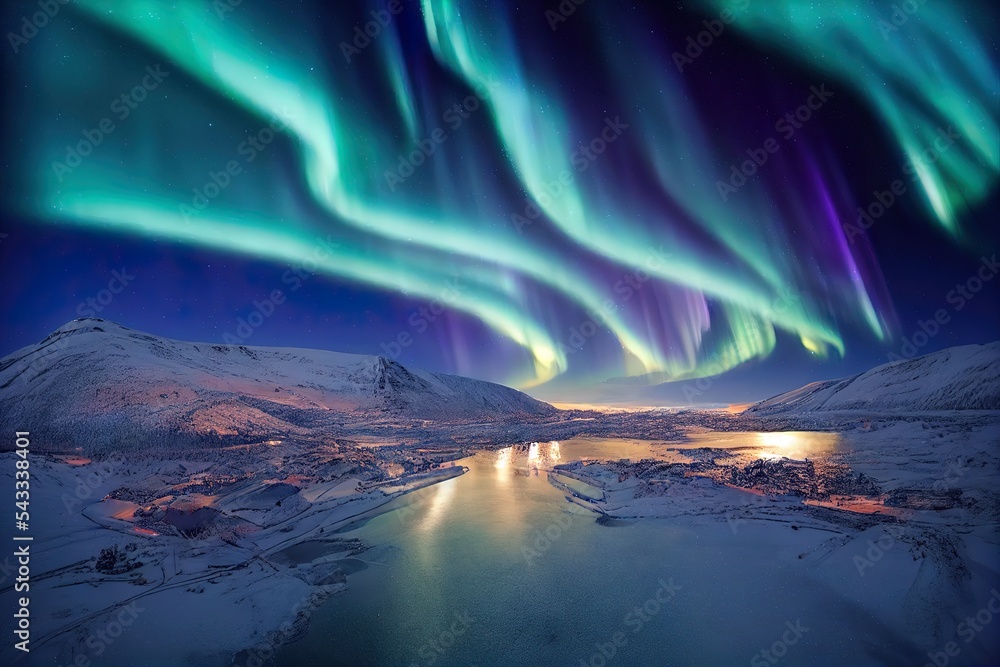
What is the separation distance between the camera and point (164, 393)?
89.5 ft

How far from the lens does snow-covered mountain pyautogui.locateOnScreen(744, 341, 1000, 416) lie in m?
43.4

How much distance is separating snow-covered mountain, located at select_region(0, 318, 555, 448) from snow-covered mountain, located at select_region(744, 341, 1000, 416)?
216 ft

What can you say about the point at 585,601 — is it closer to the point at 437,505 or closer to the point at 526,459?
the point at 437,505

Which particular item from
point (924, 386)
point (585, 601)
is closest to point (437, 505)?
point (585, 601)

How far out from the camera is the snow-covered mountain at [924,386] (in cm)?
4341

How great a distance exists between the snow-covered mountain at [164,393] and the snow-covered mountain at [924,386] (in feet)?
216

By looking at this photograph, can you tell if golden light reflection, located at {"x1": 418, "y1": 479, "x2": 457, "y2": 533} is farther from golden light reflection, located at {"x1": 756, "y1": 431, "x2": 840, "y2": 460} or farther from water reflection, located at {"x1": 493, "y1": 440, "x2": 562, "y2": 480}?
golden light reflection, located at {"x1": 756, "y1": 431, "x2": 840, "y2": 460}

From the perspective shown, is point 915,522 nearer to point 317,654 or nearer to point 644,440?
point 317,654

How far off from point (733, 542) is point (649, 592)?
10.9ft

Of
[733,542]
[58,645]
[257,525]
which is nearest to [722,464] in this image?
[733,542]

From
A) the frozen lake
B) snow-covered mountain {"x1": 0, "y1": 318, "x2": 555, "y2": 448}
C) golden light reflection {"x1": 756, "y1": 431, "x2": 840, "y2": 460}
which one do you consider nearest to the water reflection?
the frozen lake

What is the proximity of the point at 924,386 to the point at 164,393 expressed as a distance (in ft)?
276

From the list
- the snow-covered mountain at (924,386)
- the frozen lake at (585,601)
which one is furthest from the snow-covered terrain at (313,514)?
the snow-covered mountain at (924,386)

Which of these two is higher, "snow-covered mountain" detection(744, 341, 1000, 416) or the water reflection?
the water reflection
